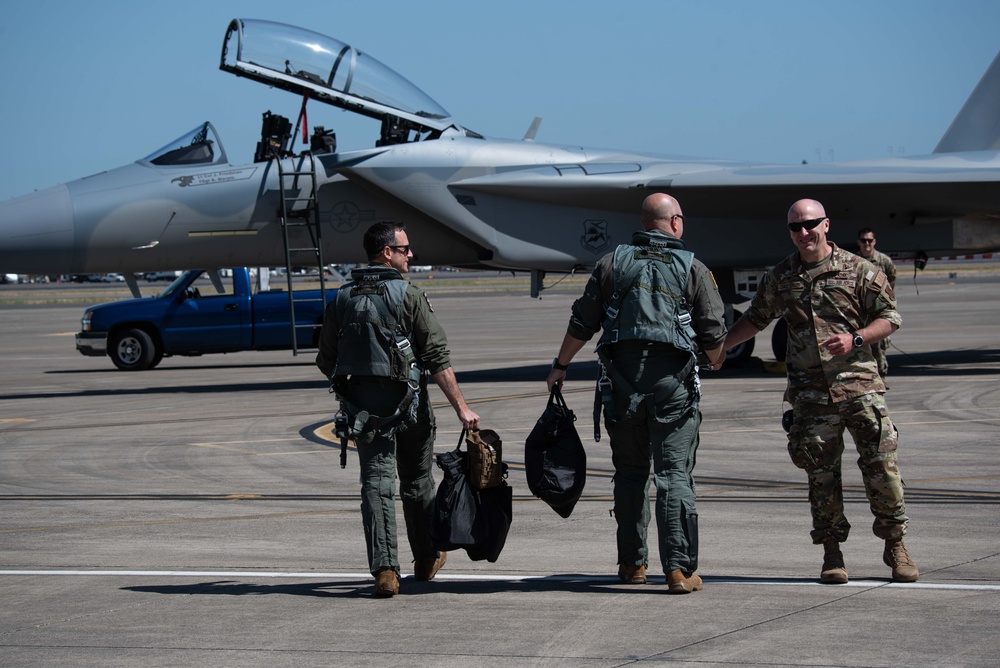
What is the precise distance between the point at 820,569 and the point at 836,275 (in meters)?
1.49

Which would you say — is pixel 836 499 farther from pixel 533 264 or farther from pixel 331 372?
pixel 533 264

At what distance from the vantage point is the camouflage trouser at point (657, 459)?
549 centimetres

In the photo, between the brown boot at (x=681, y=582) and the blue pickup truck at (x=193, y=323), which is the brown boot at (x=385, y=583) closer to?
the brown boot at (x=681, y=582)

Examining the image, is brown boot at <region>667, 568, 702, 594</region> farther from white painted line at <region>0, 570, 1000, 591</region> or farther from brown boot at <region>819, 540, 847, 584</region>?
brown boot at <region>819, 540, 847, 584</region>

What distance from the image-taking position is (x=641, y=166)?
16641 mm

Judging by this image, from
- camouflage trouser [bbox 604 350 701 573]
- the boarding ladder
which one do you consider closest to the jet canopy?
the boarding ladder

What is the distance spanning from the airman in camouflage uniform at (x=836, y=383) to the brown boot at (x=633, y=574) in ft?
2.79

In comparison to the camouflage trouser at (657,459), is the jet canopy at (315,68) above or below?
above

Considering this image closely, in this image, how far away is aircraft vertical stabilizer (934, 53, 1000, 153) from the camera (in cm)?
2000

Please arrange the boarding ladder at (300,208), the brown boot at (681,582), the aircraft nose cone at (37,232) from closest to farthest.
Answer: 1. the brown boot at (681,582)
2. the aircraft nose cone at (37,232)
3. the boarding ladder at (300,208)

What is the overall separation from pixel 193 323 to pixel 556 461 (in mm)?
17794

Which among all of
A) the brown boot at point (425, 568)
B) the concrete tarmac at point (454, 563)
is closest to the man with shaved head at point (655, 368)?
the concrete tarmac at point (454, 563)

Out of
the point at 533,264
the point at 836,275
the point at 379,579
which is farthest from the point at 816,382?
the point at 533,264

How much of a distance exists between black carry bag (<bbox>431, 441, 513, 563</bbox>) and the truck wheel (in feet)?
59.2
